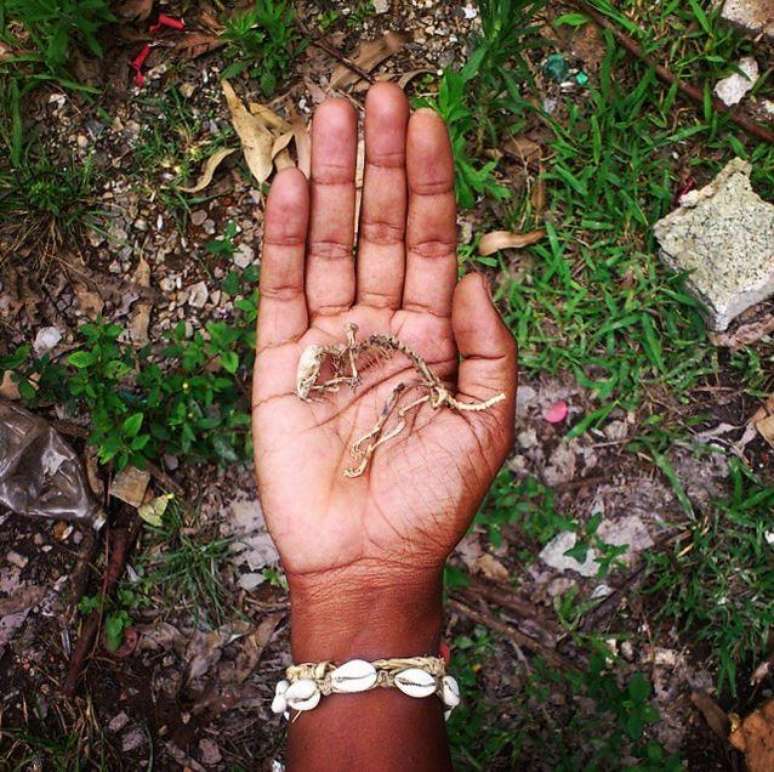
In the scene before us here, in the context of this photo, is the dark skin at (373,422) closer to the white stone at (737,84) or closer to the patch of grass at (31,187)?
the patch of grass at (31,187)

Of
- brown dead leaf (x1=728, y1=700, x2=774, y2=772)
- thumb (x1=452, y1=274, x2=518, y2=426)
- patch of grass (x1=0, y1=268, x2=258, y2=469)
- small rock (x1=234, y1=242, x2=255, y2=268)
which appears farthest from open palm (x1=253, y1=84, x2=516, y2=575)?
brown dead leaf (x1=728, y1=700, x2=774, y2=772)

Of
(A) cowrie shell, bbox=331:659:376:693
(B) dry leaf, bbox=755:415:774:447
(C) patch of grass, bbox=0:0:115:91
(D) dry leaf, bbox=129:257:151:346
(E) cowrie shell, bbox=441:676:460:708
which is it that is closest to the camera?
(A) cowrie shell, bbox=331:659:376:693

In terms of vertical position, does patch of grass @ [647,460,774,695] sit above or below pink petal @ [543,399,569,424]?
below

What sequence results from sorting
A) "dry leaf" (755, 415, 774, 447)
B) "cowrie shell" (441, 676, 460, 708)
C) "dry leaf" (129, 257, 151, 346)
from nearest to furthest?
"cowrie shell" (441, 676, 460, 708) → "dry leaf" (755, 415, 774, 447) → "dry leaf" (129, 257, 151, 346)

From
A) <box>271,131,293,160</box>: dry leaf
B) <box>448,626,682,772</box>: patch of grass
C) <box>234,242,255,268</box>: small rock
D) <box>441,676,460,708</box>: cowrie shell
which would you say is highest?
<box>271,131,293,160</box>: dry leaf

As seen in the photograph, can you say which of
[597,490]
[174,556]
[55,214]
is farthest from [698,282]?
[55,214]

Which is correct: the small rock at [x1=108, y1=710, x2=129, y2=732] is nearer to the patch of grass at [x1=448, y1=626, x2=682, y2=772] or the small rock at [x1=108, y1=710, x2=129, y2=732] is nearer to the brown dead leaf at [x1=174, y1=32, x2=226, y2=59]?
the patch of grass at [x1=448, y1=626, x2=682, y2=772]

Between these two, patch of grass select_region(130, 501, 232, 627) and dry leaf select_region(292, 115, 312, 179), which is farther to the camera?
dry leaf select_region(292, 115, 312, 179)
